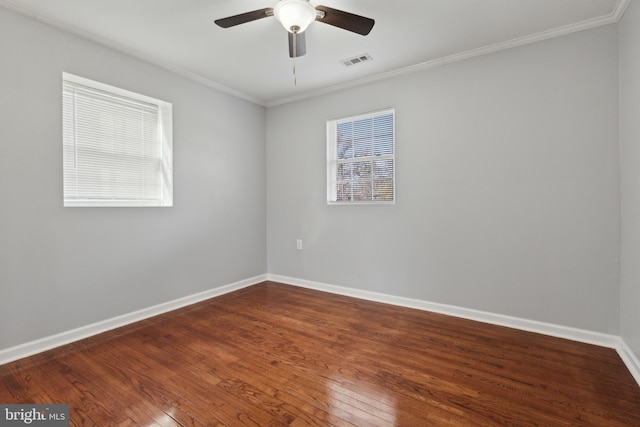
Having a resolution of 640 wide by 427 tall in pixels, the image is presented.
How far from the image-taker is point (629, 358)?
2.04m

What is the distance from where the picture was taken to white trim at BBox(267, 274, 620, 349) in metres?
2.38

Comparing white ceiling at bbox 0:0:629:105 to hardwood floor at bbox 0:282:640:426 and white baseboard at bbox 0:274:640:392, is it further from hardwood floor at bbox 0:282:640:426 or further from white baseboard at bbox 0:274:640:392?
hardwood floor at bbox 0:282:640:426

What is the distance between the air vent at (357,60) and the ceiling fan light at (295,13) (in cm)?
112

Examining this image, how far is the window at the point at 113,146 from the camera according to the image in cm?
253

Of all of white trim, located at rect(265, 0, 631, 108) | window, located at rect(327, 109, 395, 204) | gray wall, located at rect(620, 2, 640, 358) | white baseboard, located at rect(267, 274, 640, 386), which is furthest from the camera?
window, located at rect(327, 109, 395, 204)

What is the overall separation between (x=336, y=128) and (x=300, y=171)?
723 mm

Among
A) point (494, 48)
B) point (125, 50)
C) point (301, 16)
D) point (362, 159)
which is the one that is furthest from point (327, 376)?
point (125, 50)

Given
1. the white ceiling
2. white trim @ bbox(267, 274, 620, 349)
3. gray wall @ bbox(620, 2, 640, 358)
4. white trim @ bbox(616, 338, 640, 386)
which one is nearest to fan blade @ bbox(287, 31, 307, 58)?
the white ceiling

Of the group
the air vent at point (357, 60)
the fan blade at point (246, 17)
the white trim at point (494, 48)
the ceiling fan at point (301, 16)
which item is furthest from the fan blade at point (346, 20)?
the white trim at point (494, 48)

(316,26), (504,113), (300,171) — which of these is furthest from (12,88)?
(504,113)

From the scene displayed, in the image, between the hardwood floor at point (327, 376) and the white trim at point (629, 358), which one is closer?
the hardwood floor at point (327, 376)

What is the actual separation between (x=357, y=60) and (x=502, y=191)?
184 centimetres

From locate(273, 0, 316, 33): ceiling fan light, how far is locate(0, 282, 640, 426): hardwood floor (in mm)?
2230

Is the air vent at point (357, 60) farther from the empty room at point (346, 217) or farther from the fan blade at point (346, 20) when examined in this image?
the fan blade at point (346, 20)
